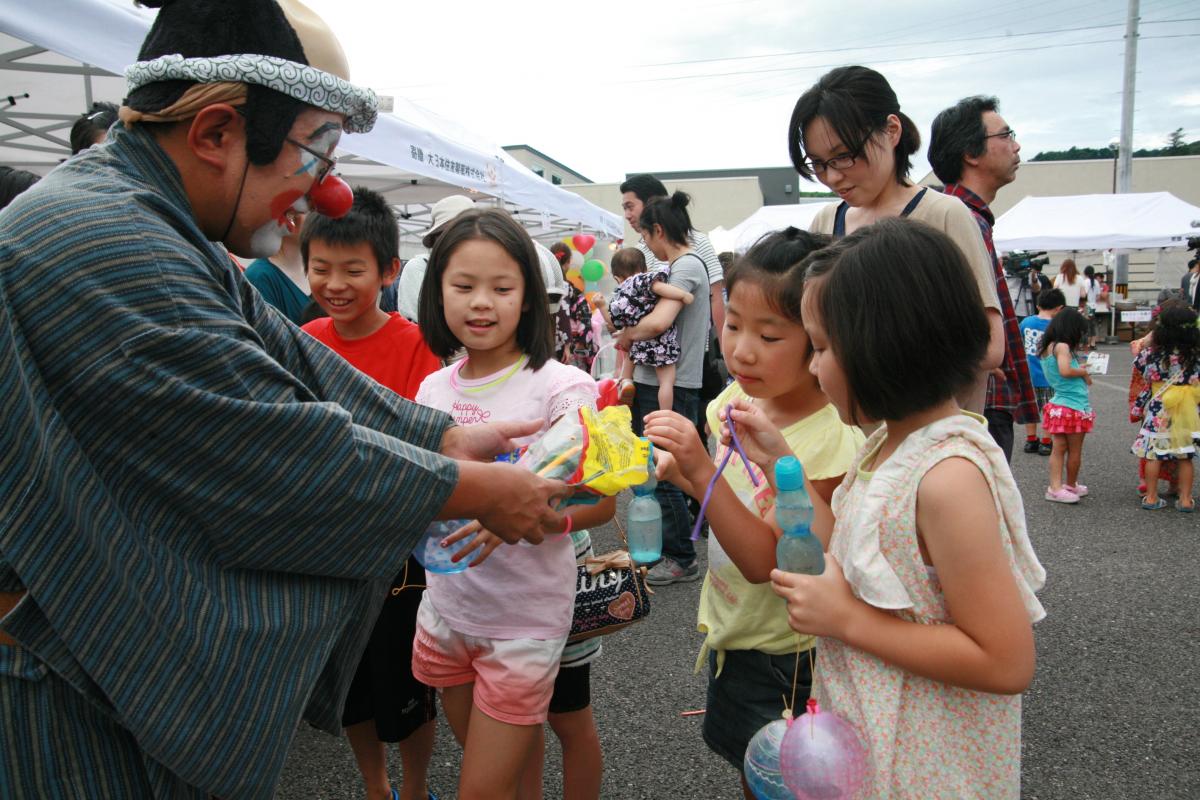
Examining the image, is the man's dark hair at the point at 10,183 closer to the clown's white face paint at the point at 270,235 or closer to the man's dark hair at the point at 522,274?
the man's dark hair at the point at 522,274

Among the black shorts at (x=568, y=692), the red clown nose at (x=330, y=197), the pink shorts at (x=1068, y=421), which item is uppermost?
the red clown nose at (x=330, y=197)

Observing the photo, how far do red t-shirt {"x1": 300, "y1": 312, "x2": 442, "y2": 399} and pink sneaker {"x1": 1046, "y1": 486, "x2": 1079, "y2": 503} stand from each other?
5.88m

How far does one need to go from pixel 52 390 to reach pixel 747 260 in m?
1.47

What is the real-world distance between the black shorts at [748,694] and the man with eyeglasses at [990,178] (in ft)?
4.80

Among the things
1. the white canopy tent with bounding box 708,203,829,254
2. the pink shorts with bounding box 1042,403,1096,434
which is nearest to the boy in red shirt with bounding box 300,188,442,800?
the pink shorts with bounding box 1042,403,1096,434

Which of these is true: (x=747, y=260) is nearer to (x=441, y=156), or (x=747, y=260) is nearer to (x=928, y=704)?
(x=928, y=704)

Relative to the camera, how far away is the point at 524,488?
146 centimetres

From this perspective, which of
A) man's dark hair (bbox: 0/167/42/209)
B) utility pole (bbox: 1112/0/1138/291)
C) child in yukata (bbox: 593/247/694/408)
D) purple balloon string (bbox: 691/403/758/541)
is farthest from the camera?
utility pole (bbox: 1112/0/1138/291)

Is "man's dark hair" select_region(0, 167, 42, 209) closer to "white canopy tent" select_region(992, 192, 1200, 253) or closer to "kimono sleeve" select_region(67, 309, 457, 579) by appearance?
"kimono sleeve" select_region(67, 309, 457, 579)

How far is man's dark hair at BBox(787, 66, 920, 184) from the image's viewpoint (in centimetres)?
254

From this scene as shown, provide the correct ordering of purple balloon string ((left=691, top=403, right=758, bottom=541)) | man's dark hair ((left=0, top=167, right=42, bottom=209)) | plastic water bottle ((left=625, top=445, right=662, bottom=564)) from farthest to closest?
man's dark hair ((left=0, top=167, right=42, bottom=209)), plastic water bottle ((left=625, top=445, right=662, bottom=564)), purple balloon string ((left=691, top=403, right=758, bottom=541))

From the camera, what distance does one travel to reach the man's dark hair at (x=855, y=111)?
254 centimetres

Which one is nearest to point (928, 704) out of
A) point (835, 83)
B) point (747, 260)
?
point (747, 260)

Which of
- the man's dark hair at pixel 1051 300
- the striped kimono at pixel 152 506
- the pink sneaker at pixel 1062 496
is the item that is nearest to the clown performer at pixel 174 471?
the striped kimono at pixel 152 506
